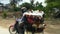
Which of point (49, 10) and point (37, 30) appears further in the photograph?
point (49, 10)

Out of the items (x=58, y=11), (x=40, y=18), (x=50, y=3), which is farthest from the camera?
(x=58, y=11)

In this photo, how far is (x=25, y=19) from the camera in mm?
9430

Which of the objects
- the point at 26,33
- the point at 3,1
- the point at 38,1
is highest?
the point at 3,1

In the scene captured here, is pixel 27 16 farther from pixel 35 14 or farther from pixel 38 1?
pixel 38 1

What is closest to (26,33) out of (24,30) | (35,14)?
(24,30)

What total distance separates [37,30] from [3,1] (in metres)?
29.9

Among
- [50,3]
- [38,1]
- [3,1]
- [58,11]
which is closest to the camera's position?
[50,3]

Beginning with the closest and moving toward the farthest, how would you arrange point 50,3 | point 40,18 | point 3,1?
point 40,18, point 50,3, point 3,1

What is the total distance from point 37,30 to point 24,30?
0.67m

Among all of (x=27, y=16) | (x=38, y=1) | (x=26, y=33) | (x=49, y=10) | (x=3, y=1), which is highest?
(x=3, y=1)

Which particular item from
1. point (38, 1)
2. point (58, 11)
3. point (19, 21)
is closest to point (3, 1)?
point (38, 1)

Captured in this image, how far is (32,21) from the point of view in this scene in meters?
9.38

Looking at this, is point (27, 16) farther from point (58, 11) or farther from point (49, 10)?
point (58, 11)

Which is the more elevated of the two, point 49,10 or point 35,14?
point 49,10
